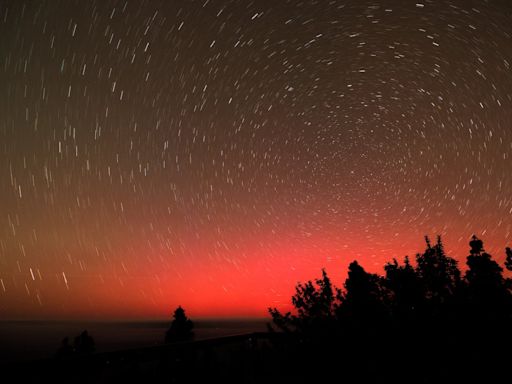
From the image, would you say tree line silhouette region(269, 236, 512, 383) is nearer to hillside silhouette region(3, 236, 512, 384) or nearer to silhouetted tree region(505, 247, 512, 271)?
hillside silhouette region(3, 236, 512, 384)

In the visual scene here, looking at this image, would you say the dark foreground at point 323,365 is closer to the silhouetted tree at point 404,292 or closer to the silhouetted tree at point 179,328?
the silhouetted tree at point 404,292

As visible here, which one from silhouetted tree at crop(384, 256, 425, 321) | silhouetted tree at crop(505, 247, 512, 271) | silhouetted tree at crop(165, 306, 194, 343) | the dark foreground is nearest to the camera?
the dark foreground

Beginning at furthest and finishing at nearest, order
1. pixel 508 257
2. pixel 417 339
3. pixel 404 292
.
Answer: pixel 508 257 → pixel 404 292 → pixel 417 339

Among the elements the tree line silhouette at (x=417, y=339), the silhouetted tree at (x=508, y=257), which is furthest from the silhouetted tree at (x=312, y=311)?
the silhouetted tree at (x=508, y=257)

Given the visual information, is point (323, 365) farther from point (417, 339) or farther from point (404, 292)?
point (404, 292)

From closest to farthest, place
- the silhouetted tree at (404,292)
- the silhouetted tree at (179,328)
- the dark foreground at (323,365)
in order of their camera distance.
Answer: the dark foreground at (323,365) → the silhouetted tree at (404,292) → the silhouetted tree at (179,328)

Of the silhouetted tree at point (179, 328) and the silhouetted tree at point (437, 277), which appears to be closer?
the silhouetted tree at point (437, 277)

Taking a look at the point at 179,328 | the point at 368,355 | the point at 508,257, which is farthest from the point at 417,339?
the point at 179,328

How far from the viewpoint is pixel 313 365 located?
11.2 ft

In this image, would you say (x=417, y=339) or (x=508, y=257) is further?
(x=508, y=257)

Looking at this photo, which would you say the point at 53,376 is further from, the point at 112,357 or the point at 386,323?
the point at 386,323

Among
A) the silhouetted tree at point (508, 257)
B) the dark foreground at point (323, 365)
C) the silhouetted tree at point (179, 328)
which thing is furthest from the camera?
the silhouetted tree at point (179, 328)

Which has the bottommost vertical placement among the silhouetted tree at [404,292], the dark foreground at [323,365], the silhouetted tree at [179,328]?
the silhouetted tree at [179,328]

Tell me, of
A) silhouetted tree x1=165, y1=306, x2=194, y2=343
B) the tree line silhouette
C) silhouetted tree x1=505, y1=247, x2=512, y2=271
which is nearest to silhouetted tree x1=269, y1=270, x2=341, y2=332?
the tree line silhouette
